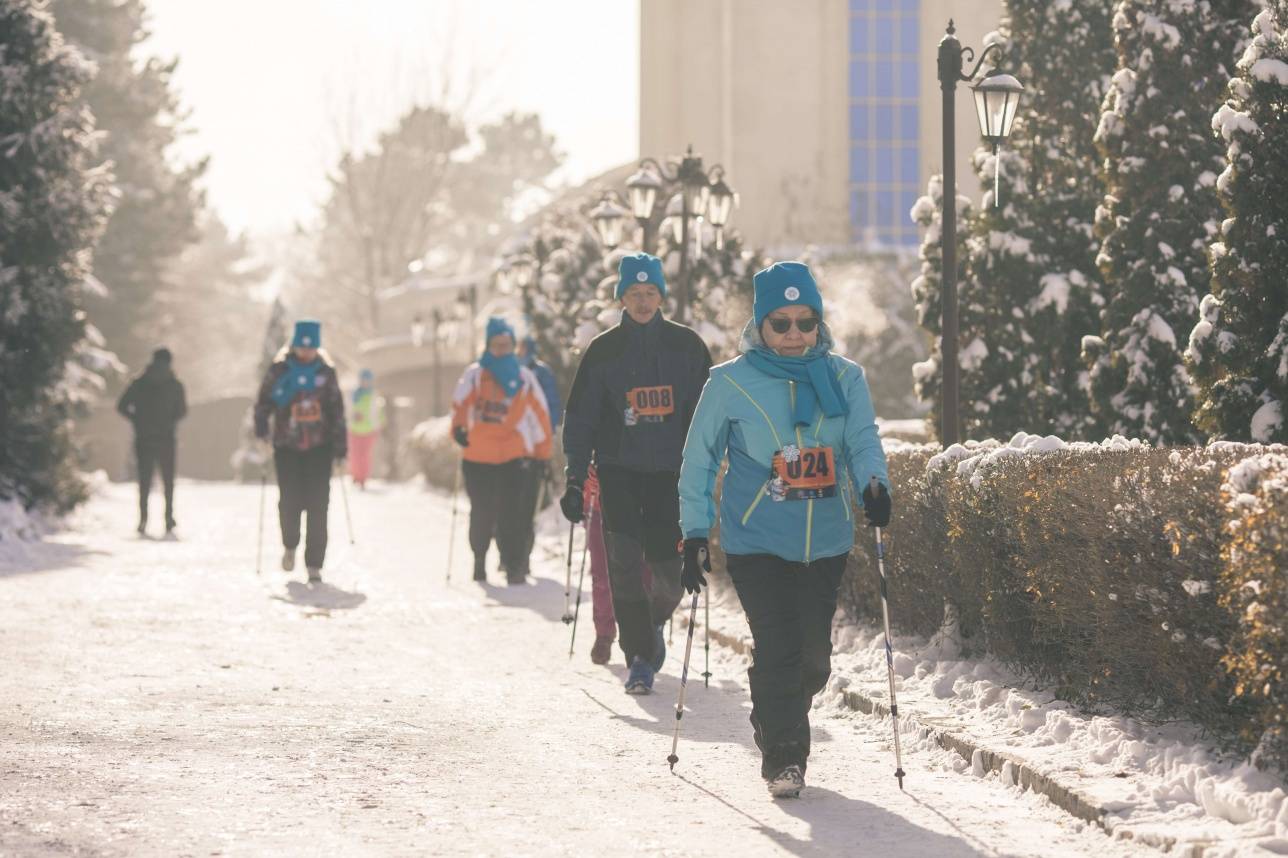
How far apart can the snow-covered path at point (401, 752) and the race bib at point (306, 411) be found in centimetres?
200

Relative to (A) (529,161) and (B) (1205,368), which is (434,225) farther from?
(B) (1205,368)

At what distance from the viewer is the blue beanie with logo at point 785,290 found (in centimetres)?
745

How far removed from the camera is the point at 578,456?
10164 millimetres

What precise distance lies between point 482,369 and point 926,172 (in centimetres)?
2980

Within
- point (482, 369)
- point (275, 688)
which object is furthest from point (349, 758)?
point (482, 369)

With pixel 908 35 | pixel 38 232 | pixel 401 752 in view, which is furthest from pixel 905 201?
pixel 401 752

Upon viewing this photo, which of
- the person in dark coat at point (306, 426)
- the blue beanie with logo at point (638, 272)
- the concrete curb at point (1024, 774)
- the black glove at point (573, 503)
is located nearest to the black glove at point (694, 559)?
the concrete curb at point (1024, 774)

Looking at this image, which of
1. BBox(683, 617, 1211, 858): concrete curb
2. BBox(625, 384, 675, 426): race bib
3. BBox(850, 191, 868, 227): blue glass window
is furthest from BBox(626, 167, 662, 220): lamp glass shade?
BBox(850, 191, 868, 227): blue glass window

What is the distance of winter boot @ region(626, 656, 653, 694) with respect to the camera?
10.0m

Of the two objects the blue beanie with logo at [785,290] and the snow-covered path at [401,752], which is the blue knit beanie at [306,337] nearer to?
the snow-covered path at [401,752]

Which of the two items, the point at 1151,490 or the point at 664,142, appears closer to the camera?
the point at 1151,490

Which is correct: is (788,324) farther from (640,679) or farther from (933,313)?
(933,313)

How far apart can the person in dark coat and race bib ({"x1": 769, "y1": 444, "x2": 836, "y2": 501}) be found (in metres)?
8.79

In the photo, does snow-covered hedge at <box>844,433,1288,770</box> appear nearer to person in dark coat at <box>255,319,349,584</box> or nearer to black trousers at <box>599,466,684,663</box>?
black trousers at <box>599,466,684,663</box>
